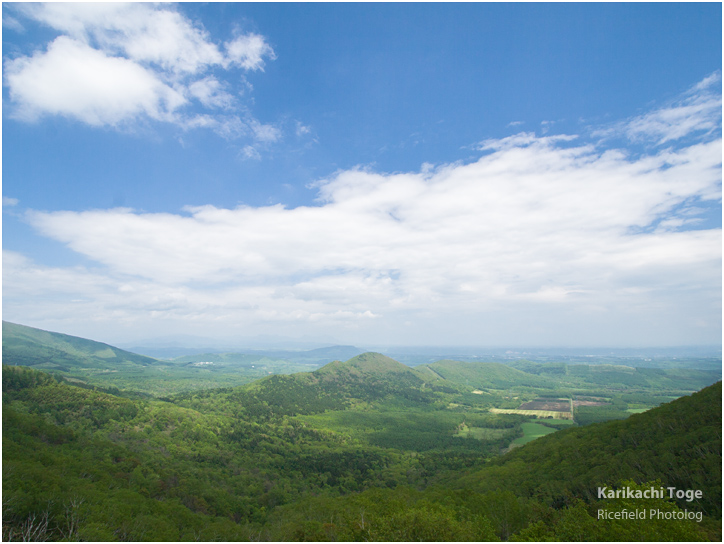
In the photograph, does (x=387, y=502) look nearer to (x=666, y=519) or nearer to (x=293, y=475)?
(x=666, y=519)

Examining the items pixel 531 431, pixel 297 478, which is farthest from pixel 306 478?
pixel 531 431

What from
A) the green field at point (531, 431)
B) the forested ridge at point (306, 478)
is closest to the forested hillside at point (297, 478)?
the forested ridge at point (306, 478)

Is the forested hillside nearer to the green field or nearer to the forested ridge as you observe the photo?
the forested ridge

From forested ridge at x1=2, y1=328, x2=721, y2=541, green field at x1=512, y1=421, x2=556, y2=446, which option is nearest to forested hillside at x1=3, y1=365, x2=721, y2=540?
forested ridge at x1=2, y1=328, x2=721, y2=541

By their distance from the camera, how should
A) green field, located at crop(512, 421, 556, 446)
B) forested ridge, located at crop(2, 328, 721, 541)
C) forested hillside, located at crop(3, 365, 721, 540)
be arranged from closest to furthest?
1. forested ridge, located at crop(2, 328, 721, 541)
2. forested hillside, located at crop(3, 365, 721, 540)
3. green field, located at crop(512, 421, 556, 446)

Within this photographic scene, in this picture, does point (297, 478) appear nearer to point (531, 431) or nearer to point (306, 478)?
point (306, 478)
